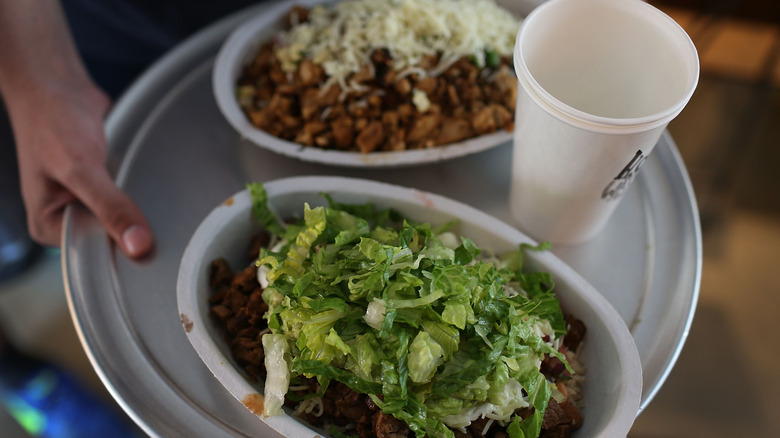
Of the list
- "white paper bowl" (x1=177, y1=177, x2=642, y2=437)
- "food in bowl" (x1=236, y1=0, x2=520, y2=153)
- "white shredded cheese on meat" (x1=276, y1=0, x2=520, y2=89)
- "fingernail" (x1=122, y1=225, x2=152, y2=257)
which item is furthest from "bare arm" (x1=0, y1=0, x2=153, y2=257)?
"white shredded cheese on meat" (x1=276, y1=0, x2=520, y2=89)

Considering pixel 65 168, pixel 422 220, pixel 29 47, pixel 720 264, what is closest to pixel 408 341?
pixel 422 220

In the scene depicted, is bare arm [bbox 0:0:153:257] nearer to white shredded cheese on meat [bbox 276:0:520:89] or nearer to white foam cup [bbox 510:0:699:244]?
white shredded cheese on meat [bbox 276:0:520:89]

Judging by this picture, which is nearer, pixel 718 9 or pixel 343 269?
pixel 343 269

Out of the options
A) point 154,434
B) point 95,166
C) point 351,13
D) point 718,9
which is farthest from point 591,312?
point 718,9

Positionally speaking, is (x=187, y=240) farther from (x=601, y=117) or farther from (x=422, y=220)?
(x=601, y=117)

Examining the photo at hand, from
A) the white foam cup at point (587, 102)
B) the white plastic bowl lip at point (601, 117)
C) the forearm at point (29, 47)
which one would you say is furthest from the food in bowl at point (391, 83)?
the forearm at point (29, 47)

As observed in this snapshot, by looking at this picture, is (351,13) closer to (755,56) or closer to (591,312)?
(591,312)
